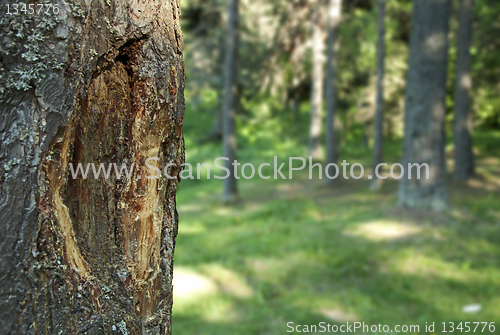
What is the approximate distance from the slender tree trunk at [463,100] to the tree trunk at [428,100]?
3.72 metres

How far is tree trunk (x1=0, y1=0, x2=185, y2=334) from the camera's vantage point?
121cm

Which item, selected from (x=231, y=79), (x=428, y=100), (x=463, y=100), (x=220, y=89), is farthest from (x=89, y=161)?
(x=220, y=89)

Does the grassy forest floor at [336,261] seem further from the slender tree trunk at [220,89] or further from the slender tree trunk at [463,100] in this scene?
the slender tree trunk at [220,89]

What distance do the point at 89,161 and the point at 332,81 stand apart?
12.1 meters

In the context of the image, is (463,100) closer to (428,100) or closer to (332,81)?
(332,81)

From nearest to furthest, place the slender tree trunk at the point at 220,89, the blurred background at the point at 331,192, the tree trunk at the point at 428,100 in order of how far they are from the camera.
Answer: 1. the blurred background at the point at 331,192
2. the tree trunk at the point at 428,100
3. the slender tree trunk at the point at 220,89

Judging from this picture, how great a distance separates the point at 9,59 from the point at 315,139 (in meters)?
15.6

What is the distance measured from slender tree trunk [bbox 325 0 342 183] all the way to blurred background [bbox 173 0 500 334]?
0.03 meters

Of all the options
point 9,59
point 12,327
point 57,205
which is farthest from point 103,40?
point 12,327

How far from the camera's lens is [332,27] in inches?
499

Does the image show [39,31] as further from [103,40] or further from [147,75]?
[147,75]

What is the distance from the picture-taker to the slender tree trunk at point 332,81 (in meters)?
12.7
